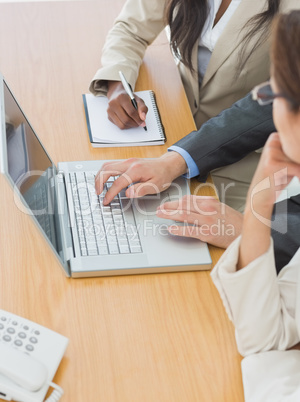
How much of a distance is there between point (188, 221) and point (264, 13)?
61 cm

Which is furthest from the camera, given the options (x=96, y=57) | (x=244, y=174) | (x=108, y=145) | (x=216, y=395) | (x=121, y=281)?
(x=96, y=57)

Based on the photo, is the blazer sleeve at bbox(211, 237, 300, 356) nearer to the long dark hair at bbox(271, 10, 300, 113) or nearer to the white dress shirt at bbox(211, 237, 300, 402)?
the white dress shirt at bbox(211, 237, 300, 402)

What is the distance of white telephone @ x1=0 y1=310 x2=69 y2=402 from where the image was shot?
33.1 inches

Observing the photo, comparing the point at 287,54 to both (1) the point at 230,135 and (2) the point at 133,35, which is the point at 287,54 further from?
(2) the point at 133,35

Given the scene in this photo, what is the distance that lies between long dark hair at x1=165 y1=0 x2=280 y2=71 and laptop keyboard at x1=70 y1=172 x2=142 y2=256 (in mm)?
517

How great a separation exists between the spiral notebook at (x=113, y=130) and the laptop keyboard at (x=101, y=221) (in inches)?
6.2

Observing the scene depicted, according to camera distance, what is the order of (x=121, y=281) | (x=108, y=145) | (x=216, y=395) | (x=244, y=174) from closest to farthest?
A: (x=216, y=395)
(x=121, y=281)
(x=108, y=145)
(x=244, y=174)

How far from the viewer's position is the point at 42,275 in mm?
1084

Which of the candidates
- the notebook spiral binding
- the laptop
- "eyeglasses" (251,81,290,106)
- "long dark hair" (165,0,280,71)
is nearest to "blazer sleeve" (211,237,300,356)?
the laptop

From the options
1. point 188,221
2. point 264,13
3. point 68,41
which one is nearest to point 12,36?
point 68,41

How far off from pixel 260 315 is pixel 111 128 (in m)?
0.67

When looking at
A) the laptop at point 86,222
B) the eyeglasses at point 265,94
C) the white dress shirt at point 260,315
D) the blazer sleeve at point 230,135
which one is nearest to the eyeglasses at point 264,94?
the eyeglasses at point 265,94

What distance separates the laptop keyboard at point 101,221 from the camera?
1122 millimetres

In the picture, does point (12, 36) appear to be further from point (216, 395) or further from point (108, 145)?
point (216, 395)
